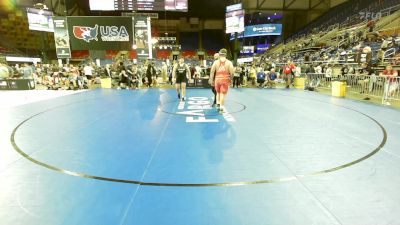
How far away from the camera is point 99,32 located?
48.2ft

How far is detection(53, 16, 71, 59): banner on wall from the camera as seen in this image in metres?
14.5

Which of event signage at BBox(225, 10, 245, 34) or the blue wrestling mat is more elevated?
event signage at BBox(225, 10, 245, 34)

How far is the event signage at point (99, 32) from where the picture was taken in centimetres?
1455

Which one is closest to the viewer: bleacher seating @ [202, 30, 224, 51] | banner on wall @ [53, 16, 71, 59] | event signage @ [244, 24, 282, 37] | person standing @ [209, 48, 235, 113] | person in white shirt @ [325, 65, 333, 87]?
person standing @ [209, 48, 235, 113]

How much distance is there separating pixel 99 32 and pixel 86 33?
2.53 feet

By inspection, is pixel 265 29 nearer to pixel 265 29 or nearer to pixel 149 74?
pixel 265 29

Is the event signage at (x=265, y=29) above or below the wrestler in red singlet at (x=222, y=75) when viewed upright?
above

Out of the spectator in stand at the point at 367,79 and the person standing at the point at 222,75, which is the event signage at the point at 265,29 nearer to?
the spectator in stand at the point at 367,79

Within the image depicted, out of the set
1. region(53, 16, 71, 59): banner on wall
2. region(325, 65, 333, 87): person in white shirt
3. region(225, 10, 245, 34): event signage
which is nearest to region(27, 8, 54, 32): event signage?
region(53, 16, 71, 59): banner on wall

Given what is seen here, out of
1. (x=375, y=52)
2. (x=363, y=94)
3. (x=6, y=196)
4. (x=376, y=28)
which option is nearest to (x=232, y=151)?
(x=6, y=196)

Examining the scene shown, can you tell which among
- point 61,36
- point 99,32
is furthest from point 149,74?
point 61,36

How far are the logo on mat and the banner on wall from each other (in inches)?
25.9

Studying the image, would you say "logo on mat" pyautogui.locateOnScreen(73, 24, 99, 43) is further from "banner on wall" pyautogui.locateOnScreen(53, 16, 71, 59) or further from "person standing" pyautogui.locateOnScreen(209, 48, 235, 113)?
"person standing" pyautogui.locateOnScreen(209, 48, 235, 113)

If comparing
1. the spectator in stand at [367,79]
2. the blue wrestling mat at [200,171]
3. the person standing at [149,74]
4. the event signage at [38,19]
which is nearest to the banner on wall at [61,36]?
the event signage at [38,19]
